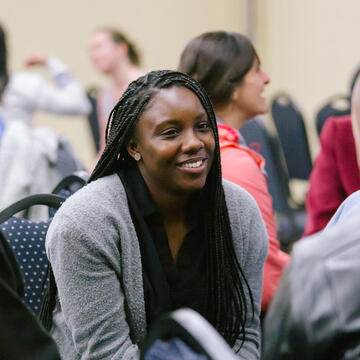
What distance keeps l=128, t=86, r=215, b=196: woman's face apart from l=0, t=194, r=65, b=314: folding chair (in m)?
0.36

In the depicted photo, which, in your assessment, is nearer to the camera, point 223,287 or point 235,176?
point 223,287

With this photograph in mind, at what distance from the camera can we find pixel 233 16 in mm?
7539

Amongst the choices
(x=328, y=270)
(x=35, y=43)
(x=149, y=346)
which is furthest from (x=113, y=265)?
(x=35, y=43)

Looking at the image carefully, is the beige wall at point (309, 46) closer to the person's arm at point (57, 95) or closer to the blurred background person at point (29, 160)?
the person's arm at point (57, 95)

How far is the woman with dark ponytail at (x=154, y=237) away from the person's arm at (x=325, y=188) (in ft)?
2.27

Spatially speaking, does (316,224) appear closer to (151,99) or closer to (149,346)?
(151,99)

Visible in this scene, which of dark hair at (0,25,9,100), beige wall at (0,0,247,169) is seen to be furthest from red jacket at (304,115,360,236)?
beige wall at (0,0,247,169)

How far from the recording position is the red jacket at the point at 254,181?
85.8 inches

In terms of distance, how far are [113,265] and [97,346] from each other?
18 centimetres

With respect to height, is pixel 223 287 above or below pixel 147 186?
below

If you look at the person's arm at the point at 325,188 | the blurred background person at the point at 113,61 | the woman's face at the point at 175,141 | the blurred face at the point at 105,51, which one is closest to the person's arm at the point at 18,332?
the woman's face at the point at 175,141

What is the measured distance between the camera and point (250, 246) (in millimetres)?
1859

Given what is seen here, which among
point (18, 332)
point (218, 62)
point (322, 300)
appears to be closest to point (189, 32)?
point (218, 62)

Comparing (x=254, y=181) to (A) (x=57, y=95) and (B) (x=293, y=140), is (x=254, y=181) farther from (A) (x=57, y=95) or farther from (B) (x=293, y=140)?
(A) (x=57, y=95)
